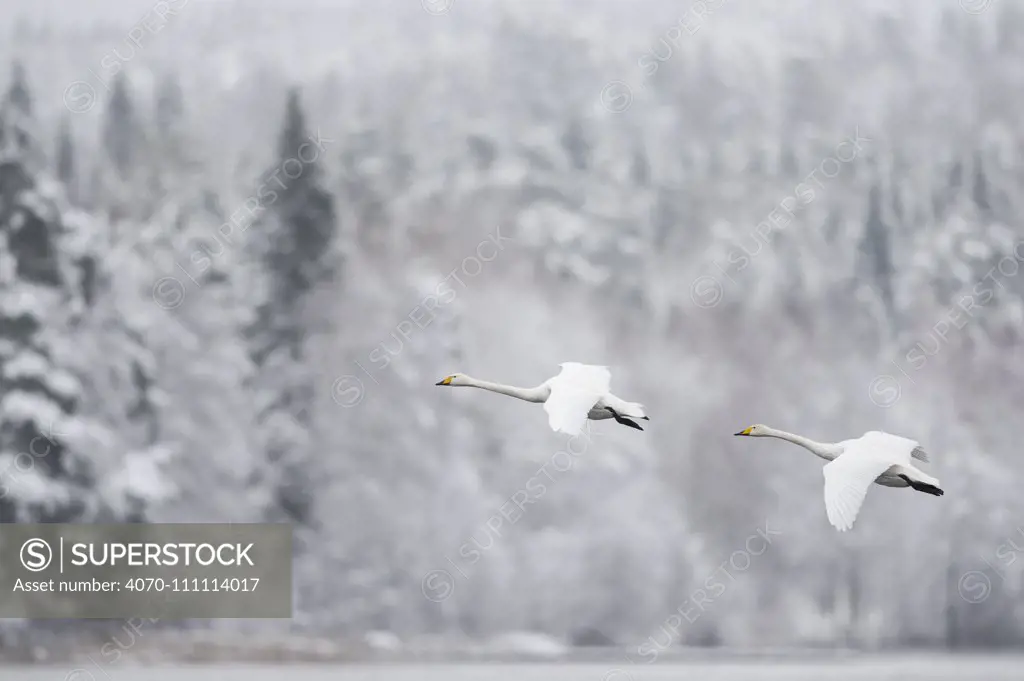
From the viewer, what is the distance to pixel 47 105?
34.4m

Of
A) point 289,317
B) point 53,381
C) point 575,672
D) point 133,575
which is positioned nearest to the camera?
point 575,672

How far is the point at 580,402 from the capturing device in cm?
1305

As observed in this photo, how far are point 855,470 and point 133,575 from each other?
20.3 metres

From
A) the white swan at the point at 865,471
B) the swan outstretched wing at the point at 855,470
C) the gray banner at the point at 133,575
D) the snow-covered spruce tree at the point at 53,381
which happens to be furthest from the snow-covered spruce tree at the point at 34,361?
the swan outstretched wing at the point at 855,470

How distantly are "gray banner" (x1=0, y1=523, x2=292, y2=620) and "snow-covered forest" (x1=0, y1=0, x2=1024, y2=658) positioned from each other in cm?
48

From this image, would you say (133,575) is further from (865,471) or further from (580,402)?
(865,471)

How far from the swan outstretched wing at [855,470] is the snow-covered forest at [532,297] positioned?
1783cm

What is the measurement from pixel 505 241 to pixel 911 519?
32.9 feet

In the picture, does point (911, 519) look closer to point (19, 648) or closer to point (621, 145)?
point (621, 145)

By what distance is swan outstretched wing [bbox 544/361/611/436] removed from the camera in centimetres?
1250

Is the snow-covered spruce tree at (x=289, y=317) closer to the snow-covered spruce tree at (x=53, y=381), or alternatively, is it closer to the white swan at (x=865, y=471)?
the snow-covered spruce tree at (x=53, y=381)

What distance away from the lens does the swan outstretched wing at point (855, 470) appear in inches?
484

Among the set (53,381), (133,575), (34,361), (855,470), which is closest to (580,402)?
(855,470)

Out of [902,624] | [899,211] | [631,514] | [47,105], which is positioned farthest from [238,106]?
[902,624]
